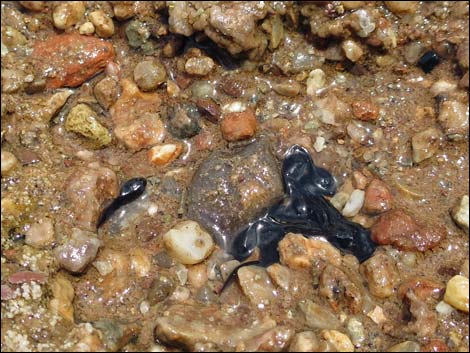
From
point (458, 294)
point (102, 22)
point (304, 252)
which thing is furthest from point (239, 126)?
point (458, 294)

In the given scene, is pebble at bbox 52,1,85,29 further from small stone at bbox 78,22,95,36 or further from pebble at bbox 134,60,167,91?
pebble at bbox 134,60,167,91

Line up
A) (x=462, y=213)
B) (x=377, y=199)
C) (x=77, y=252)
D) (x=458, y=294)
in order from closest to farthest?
(x=458, y=294) → (x=77, y=252) → (x=462, y=213) → (x=377, y=199)

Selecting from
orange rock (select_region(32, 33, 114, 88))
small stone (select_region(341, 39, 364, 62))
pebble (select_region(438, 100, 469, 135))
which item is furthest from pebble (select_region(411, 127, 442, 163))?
orange rock (select_region(32, 33, 114, 88))

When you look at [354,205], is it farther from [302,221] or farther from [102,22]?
[102,22]

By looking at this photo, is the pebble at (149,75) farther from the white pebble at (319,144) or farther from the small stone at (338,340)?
the small stone at (338,340)

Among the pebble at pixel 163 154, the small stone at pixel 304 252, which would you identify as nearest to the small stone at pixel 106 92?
the pebble at pixel 163 154

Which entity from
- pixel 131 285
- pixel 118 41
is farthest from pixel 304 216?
pixel 118 41
